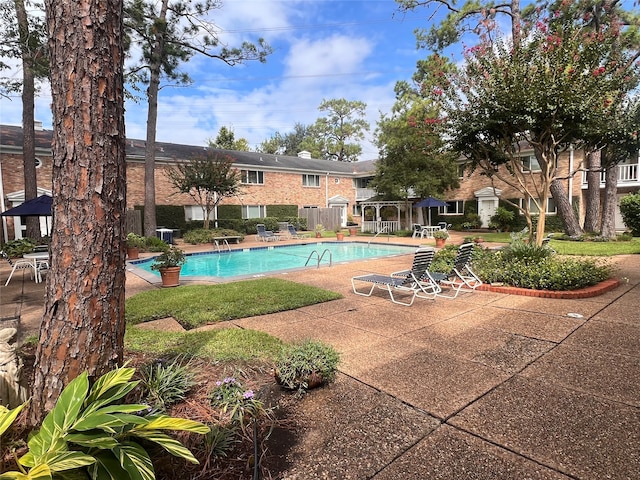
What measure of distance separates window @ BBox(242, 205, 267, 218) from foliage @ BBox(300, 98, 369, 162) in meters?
25.9

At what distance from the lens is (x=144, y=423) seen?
1.78 m

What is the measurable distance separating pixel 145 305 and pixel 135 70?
16.8m

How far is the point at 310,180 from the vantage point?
104 ft

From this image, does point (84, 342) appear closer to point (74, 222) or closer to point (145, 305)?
point (74, 222)

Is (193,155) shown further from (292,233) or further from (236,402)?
(236,402)

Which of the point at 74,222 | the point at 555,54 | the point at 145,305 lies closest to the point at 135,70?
the point at 145,305

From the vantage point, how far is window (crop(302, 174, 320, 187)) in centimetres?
3130

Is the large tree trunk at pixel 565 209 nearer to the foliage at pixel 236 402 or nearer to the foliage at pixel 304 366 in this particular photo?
the foliage at pixel 304 366

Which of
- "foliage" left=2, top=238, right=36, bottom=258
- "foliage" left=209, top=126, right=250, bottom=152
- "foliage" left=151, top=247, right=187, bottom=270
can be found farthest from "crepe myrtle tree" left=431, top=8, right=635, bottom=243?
"foliage" left=209, top=126, right=250, bottom=152

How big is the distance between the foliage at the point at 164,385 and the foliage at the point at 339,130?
50.6 m

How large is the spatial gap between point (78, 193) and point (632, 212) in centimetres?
2369

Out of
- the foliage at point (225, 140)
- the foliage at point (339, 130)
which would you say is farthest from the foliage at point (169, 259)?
the foliage at point (339, 130)

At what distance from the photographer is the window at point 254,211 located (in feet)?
90.0

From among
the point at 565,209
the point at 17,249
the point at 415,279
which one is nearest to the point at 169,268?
the point at 415,279
